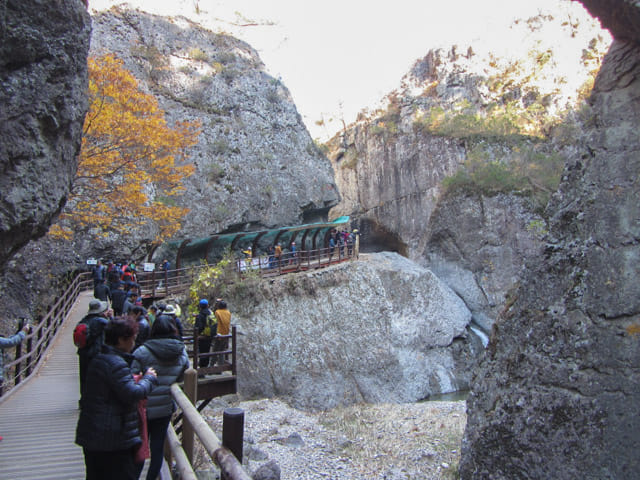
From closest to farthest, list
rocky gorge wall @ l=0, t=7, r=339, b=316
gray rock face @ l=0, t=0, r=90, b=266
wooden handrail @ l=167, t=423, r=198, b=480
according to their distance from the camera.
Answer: wooden handrail @ l=167, t=423, r=198, b=480 < gray rock face @ l=0, t=0, r=90, b=266 < rocky gorge wall @ l=0, t=7, r=339, b=316

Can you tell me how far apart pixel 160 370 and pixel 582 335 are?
15.2 ft

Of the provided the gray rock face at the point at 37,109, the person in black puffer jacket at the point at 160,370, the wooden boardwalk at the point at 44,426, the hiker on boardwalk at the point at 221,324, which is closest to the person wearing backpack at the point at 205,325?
the hiker on boardwalk at the point at 221,324

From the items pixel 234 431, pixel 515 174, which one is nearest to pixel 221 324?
pixel 234 431

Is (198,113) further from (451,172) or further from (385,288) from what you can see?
(451,172)

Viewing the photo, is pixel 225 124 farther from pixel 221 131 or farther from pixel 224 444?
pixel 224 444

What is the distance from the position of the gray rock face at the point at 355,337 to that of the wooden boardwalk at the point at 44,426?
755cm

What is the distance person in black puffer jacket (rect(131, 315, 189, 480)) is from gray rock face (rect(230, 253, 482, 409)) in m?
11.9

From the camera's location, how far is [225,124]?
82.8 feet

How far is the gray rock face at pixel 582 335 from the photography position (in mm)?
4738

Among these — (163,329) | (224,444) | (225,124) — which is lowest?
(224,444)

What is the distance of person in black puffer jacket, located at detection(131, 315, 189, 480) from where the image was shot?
3986 millimetres

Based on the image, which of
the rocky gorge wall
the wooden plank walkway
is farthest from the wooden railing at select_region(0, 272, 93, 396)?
the rocky gorge wall

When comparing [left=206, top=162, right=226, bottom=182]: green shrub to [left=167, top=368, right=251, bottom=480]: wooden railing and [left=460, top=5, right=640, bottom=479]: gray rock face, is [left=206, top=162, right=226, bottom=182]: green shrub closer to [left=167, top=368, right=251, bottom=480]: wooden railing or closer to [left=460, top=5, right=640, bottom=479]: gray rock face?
[left=460, top=5, right=640, bottom=479]: gray rock face

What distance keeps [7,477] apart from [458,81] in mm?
37408
